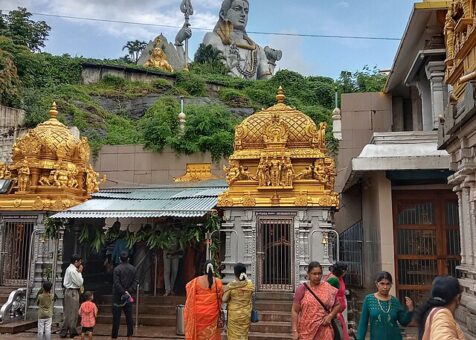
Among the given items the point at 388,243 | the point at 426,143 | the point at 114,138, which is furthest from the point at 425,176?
the point at 114,138

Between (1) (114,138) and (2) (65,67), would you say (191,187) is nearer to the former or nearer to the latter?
(1) (114,138)

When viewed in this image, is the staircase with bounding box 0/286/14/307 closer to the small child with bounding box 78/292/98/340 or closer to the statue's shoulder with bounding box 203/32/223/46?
the small child with bounding box 78/292/98/340

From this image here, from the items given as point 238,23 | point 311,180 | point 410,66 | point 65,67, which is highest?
point 238,23

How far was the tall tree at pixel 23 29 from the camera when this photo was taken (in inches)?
1587

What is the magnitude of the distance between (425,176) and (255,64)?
43885 millimetres

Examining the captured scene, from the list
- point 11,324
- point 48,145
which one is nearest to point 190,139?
point 48,145

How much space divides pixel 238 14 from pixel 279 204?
47.6m

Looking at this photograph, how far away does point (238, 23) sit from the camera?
53.8 meters

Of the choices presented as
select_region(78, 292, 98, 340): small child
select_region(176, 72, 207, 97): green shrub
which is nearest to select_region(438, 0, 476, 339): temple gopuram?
select_region(78, 292, 98, 340): small child

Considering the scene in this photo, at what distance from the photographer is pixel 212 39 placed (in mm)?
52469

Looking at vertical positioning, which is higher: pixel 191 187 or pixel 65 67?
pixel 65 67

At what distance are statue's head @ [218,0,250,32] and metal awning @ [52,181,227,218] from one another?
44606 millimetres

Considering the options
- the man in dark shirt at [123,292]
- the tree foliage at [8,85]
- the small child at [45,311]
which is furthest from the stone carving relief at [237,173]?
the tree foliage at [8,85]

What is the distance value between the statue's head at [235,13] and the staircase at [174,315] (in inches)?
1834
